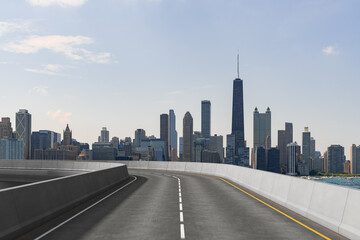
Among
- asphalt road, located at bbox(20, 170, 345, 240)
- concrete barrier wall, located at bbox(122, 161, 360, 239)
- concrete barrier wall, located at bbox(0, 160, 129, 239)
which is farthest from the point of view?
asphalt road, located at bbox(20, 170, 345, 240)

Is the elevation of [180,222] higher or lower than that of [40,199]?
lower

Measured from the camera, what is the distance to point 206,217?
15.0 metres

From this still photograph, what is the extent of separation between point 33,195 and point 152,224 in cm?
384

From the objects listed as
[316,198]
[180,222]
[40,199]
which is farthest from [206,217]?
[40,199]

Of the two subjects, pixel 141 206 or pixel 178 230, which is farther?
pixel 141 206

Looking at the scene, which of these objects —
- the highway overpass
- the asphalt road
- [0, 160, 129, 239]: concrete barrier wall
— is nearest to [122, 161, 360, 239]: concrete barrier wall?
the highway overpass

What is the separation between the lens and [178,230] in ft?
40.9

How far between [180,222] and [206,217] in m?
1.45

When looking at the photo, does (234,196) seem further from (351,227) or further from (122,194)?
(351,227)

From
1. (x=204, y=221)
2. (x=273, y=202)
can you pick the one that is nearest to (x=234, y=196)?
(x=273, y=202)

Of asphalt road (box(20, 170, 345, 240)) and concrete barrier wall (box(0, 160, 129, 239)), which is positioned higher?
concrete barrier wall (box(0, 160, 129, 239))

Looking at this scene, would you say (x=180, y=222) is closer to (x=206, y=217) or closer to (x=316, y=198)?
(x=206, y=217)

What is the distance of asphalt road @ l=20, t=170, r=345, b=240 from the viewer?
39.1 ft

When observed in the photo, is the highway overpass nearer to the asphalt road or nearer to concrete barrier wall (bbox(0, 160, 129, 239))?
Answer: the asphalt road
